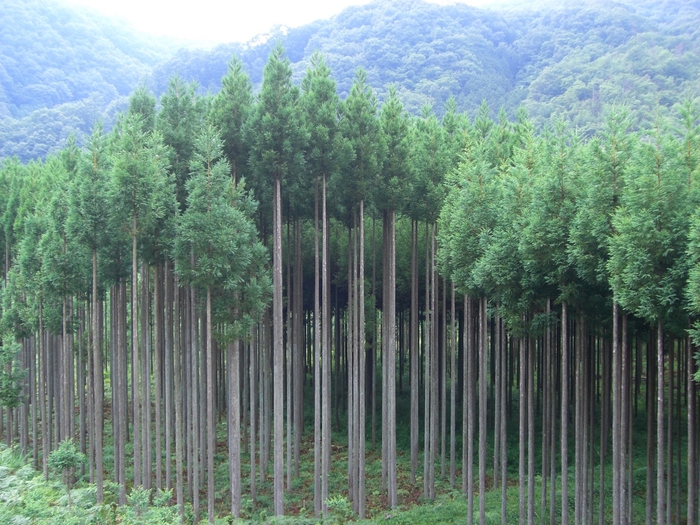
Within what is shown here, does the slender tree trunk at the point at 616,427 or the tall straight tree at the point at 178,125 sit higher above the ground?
the tall straight tree at the point at 178,125

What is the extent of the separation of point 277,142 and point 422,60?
1829 inches

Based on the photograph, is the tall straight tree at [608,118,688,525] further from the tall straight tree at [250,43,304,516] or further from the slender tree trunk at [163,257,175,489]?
the slender tree trunk at [163,257,175,489]

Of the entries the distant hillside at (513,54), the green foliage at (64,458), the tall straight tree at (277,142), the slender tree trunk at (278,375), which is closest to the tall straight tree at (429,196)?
the tall straight tree at (277,142)

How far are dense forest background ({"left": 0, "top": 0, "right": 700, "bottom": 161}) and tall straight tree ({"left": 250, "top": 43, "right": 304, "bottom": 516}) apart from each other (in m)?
26.5

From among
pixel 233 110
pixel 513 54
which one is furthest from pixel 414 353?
pixel 513 54

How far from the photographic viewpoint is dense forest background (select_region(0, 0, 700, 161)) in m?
47.4

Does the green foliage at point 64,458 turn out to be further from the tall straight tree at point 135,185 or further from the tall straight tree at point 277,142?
the tall straight tree at point 277,142

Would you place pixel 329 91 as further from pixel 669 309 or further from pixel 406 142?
pixel 669 309

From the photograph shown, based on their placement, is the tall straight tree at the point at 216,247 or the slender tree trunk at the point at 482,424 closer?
the slender tree trunk at the point at 482,424

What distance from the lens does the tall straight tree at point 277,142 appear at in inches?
632

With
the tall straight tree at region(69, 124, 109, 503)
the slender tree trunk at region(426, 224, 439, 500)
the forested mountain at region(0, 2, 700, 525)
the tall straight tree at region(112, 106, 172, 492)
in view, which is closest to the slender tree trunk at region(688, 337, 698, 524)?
the forested mountain at region(0, 2, 700, 525)

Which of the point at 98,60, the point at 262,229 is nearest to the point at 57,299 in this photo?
the point at 262,229

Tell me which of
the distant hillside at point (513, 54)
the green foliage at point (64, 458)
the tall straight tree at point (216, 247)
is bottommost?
the green foliage at point (64, 458)

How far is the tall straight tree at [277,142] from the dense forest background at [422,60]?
26.5m
